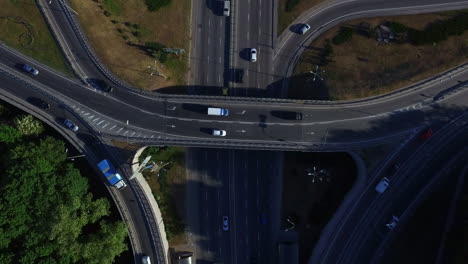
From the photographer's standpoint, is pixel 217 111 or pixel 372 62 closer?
pixel 217 111

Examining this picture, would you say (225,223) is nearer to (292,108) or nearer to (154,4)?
(292,108)

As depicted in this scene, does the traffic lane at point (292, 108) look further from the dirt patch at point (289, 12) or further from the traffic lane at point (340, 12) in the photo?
the dirt patch at point (289, 12)

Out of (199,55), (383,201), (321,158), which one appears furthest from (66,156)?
(383,201)

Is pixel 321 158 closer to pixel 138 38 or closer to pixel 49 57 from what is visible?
pixel 138 38

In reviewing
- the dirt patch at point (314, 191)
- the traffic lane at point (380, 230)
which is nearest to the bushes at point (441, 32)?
the traffic lane at point (380, 230)

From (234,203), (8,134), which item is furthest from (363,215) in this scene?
(8,134)

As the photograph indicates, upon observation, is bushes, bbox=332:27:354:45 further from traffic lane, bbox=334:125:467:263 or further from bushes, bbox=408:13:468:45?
traffic lane, bbox=334:125:467:263

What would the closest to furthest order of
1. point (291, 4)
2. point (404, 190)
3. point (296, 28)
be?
point (404, 190) < point (291, 4) < point (296, 28)

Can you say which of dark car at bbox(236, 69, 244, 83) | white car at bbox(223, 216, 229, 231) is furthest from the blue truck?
dark car at bbox(236, 69, 244, 83)
